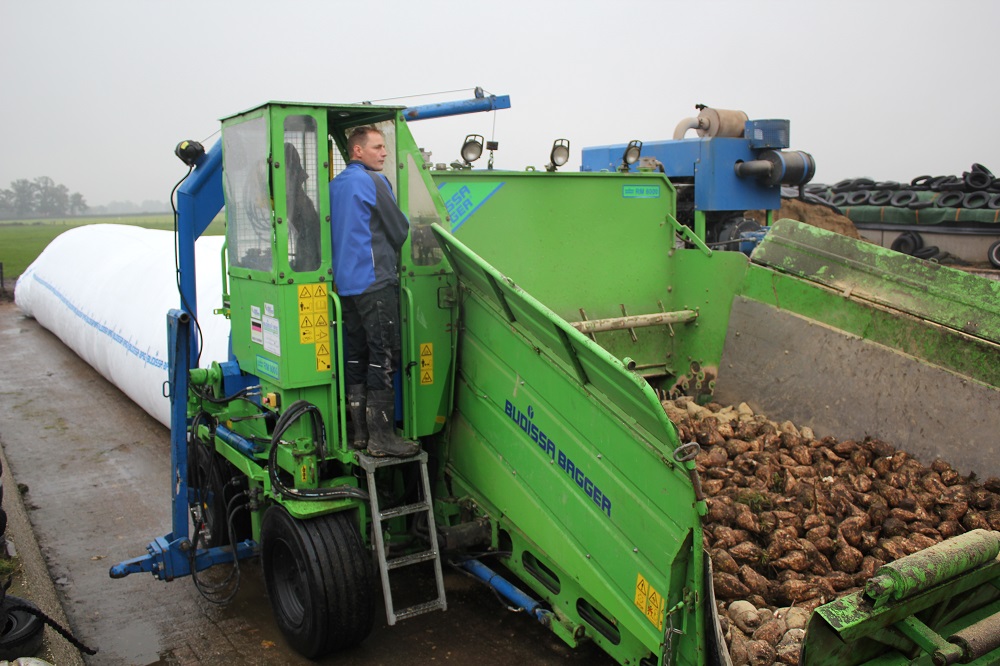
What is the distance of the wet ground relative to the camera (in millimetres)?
3889

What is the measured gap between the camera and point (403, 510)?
3.66 m

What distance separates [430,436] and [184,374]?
1.30 metres

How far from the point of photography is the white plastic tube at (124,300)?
7.07m

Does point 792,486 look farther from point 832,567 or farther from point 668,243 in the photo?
point 668,243

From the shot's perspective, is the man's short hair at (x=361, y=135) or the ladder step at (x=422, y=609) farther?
the man's short hair at (x=361, y=135)

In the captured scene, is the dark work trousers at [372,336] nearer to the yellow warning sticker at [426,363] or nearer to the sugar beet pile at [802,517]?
the yellow warning sticker at [426,363]

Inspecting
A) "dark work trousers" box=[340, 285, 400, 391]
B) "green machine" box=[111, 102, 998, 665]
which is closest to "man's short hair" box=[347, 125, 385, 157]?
"green machine" box=[111, 102, 998, 665]

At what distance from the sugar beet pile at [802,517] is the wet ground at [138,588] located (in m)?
0.74

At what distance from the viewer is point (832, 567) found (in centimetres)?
389

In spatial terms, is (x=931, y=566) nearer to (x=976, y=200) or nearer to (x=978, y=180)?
(x=976, y=200)

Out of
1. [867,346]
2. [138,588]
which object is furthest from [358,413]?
[867,346]

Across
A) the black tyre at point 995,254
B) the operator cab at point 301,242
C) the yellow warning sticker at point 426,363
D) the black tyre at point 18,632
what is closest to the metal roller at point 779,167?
the black tyre at point 995,254

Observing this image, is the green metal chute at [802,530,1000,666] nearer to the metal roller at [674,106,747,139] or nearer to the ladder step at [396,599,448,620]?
the ladder step at [396,599,448,620]

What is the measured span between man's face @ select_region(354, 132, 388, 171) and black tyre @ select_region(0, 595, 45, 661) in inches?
92.9
